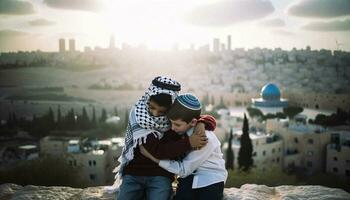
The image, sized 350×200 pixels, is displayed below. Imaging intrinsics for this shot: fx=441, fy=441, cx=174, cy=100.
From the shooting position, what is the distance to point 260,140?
35.6ft

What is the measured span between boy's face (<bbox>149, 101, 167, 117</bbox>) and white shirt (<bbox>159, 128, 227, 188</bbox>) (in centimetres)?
8

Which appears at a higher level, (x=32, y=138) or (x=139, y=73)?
(x=139, y=73)

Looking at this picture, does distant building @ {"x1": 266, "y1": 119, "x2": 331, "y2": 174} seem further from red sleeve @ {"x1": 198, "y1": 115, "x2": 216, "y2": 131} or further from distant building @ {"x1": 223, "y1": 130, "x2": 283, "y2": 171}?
red sleeve @ {"x1": 198, "y1": 115, "x2": 216, "y2": 131}

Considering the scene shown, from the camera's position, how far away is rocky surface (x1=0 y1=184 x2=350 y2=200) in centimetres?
118

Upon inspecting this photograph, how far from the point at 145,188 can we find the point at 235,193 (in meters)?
0.25

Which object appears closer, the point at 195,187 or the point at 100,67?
the point at 195,187

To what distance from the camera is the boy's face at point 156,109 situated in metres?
1.15

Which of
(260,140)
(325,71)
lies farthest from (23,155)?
(325,71)

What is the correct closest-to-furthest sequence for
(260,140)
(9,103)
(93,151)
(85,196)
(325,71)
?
(85,196)
(93,151)
(260,140)
(9,103)
(325,71)

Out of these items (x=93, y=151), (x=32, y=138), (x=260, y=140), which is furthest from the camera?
(x=32, y=138)

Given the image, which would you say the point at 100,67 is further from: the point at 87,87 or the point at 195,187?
the point at 195,187

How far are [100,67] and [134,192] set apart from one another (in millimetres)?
22952

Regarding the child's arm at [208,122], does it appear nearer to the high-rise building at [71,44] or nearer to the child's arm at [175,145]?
the child's arm at [175,145]

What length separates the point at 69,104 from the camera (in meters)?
19.5
